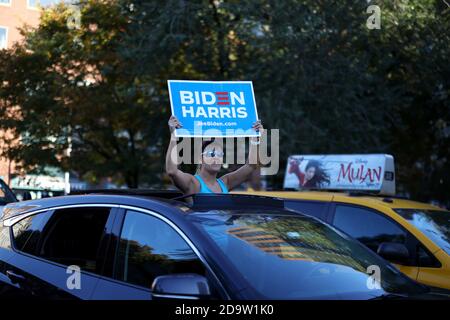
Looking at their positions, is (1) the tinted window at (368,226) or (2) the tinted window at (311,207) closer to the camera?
(1) the tinted window at (368,226)

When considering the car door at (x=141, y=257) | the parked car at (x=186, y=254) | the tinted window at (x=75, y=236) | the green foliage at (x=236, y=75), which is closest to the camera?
the parked car at (x=186, y=254)

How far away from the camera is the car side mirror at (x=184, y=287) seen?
2.79 m

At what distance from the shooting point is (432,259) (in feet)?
17.6

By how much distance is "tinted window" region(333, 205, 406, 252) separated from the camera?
19.1 feet

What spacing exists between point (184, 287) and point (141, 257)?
657 mm

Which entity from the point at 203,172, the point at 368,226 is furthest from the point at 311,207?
the point at 203,172

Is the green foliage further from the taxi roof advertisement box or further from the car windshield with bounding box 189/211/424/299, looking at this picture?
the car windshield with bounding box 189/211/424/299

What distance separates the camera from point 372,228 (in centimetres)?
609

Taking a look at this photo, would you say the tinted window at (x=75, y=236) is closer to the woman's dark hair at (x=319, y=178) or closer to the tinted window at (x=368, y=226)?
the tinted window at (x=368, y=226)

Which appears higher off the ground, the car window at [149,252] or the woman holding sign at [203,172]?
the woman holding sign at [203,172]

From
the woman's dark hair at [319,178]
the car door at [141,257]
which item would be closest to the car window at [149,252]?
the car door at [141,257]

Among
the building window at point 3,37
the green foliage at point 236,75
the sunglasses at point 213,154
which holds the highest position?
the building window at point 3,37

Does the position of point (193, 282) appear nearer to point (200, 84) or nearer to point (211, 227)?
point (211, 227)
